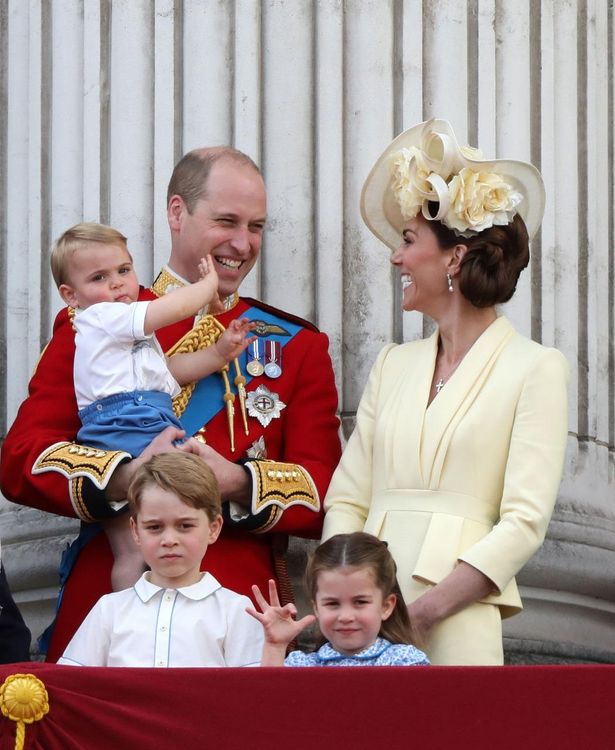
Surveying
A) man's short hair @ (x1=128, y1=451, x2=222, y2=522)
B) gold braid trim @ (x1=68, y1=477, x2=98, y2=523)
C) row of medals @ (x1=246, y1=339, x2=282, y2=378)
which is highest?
row of medals @ (x1=246, y1=339, x2=282, y2=378)

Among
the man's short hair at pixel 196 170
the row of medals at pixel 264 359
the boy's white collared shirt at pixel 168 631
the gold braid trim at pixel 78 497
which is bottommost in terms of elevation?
the boy's white collared shirt at pixel 168 631

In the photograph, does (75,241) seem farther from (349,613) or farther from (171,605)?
(349,613)

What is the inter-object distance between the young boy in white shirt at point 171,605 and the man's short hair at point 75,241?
2.41 feet

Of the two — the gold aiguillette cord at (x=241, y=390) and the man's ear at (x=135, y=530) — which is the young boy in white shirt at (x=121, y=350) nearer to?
the gold aiguillette cord at (x=241, y=390)

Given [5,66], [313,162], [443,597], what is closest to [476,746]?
A: [443,597]

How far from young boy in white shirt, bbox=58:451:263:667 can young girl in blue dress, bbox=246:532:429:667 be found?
14 cm

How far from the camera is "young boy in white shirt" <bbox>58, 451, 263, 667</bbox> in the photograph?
4.42 metres

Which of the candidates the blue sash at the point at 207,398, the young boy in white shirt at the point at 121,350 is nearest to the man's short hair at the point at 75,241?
the young boy in white shirt at the point at 121,350

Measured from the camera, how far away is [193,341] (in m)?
5.24

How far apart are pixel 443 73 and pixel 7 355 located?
55.3 inches

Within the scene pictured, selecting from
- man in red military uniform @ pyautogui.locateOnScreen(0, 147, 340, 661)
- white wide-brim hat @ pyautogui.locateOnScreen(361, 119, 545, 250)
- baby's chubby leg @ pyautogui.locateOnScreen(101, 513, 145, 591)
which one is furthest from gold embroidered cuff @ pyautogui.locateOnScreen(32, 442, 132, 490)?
white wide-brim hat @ pyautogui.locateOnScreen(361, 119, 545, 250)

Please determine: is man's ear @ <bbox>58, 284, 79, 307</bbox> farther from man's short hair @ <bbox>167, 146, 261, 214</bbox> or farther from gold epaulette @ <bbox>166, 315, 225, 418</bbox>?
man's short hair @ <bbox>167, 146, 261, 214</bbox>

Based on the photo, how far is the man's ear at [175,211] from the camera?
17.7ft

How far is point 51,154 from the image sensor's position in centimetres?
590
